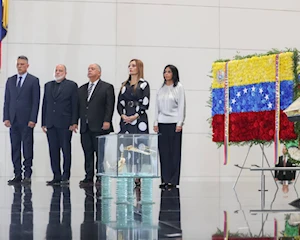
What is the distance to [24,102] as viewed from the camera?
322 inches

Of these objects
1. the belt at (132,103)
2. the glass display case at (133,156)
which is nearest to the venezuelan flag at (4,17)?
the belt at (132,103)

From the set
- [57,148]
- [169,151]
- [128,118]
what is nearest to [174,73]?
[128,118]

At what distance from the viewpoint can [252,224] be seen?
3.98m

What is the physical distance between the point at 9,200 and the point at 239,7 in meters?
6.42

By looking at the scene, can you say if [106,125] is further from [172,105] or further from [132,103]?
[172,105]

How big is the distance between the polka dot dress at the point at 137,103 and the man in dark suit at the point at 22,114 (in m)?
1.33

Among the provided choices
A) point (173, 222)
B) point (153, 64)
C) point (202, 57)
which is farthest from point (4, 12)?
point (173, 222)

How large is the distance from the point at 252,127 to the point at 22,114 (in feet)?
10.1

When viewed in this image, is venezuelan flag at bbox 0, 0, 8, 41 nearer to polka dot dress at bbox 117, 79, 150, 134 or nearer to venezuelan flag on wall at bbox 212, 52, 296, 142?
polka dot dress at bbox 117, 79, 150, 134

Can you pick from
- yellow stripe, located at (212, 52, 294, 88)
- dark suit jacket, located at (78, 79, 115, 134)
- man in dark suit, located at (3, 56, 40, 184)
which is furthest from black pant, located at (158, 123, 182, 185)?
man in dark suit, located at (3, 56, 40, 184)

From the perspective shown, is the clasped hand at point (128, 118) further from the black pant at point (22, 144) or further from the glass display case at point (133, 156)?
the glass display case at point (133, 156)

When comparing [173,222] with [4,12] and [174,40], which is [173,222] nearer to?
[4,12]

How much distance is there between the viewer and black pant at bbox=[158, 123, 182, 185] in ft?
23.9

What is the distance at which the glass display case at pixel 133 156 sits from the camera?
5.25 metres
